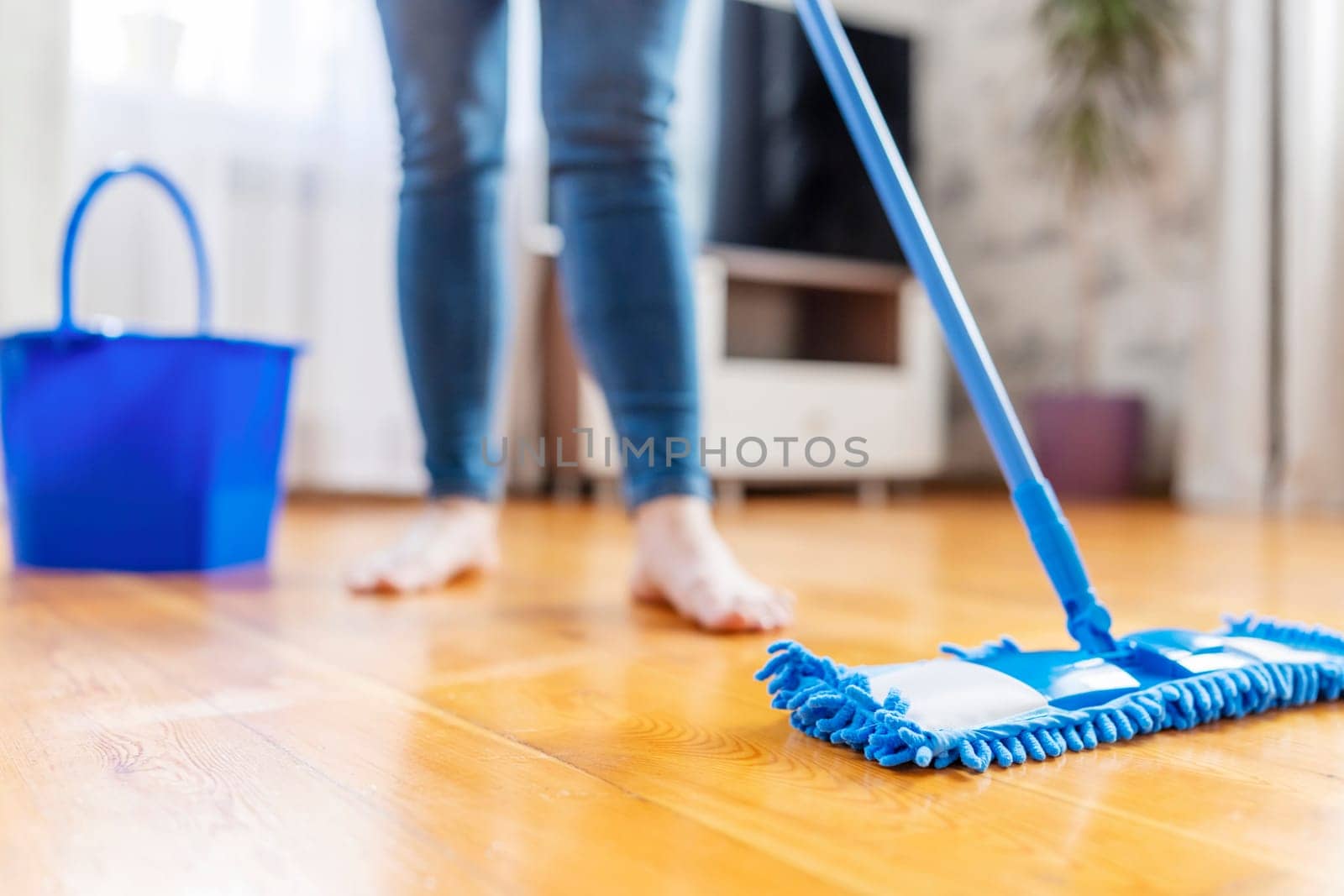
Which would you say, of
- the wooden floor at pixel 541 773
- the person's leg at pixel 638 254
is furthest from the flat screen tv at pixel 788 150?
the wooden floor at pixel 541 773

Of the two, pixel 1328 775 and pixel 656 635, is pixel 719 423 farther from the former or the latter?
pixel 1328 775

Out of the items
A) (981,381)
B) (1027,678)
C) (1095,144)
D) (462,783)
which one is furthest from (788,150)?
(462,783)

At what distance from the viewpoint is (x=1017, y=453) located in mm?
693

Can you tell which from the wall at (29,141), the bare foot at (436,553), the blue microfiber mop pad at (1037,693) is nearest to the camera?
the blue microfiber mop pad at (1037,693)

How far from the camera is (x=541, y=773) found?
0.51 m

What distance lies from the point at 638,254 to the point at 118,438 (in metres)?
0.60

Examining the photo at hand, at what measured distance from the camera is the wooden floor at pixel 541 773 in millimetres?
403

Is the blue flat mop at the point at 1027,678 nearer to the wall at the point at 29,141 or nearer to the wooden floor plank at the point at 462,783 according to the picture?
the wooden floor plank at the point at 462,783

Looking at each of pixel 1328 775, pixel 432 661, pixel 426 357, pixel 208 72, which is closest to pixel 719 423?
pixel 208 72

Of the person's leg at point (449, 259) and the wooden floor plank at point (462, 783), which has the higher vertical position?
the person's leg at point (449, 259)

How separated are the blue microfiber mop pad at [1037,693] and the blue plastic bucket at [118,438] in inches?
33.0

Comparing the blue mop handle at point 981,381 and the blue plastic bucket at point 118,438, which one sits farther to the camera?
the blue plastic bucket at point 118,438

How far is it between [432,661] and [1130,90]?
2.65 meters

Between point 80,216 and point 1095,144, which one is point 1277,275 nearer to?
point 1095,144
